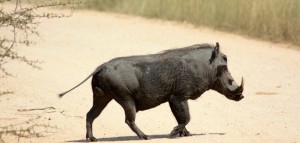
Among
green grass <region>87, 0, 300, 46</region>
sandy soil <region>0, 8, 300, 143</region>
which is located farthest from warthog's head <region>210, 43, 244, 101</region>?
green grass <region>87, 0, 300, 46</region>

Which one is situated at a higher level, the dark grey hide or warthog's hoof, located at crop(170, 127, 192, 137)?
the dark grey hide

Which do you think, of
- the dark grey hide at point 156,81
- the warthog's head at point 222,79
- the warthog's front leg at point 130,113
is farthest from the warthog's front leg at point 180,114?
the warthog's head at point 222,79

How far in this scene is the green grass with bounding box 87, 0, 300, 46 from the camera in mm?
16609

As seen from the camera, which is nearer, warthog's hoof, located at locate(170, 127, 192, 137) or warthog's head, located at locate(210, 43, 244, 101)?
warthog's hoof, located at locate(170, 127, 192, 137)

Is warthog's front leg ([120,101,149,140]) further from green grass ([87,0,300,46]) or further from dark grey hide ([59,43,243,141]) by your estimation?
green grass ([87,0,300,46])

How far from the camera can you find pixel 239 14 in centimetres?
1756

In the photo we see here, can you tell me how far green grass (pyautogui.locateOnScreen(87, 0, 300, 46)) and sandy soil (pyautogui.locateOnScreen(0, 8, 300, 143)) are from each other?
0.36 meters

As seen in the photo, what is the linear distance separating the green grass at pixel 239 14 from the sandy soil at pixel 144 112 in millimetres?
364

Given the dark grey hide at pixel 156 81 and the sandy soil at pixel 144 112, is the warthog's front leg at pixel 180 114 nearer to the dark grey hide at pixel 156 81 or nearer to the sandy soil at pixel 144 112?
Answer: the dark grey hide at pixel 156 81

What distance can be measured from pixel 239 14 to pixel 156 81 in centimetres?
872

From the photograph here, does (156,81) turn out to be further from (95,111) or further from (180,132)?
(95,111)

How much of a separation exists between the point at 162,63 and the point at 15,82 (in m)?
4.13

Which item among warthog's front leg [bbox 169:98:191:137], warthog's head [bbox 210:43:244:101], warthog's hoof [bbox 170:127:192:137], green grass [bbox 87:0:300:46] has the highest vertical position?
warthog's head [bbox 210:43:244:101]

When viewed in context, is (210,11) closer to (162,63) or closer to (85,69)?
(85,69)
